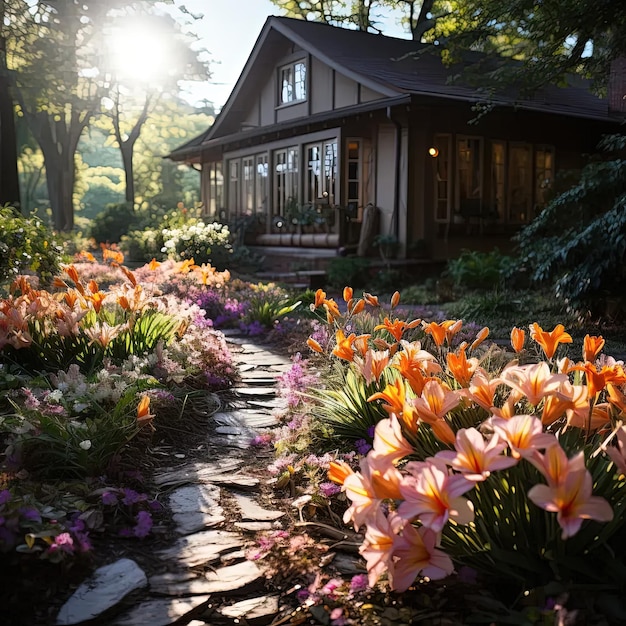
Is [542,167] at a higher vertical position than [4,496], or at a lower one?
higher

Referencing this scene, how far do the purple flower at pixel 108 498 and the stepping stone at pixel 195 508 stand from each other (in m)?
0.28

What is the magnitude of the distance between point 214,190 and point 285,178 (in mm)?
6377

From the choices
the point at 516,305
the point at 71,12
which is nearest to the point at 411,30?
the point at 71,12

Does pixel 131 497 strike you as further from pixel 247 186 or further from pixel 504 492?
pixel 247 186

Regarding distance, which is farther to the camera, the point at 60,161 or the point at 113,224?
the point at 60,161

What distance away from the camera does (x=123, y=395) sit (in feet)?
12.0

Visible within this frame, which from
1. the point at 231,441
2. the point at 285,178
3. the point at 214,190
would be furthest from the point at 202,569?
the point at 214,190

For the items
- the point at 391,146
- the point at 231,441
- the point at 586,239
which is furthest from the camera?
the point at 391,146

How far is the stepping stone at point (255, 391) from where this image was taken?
516 cm

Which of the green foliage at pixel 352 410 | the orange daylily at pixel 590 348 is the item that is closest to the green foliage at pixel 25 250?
the green foliage at pixel 352 410

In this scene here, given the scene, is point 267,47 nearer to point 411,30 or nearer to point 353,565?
point 411,30

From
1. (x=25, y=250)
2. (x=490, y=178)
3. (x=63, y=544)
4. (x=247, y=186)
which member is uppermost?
(x=247, y=186)

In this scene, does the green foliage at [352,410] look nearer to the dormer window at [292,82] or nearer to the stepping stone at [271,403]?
the stepping stone at [271,403]

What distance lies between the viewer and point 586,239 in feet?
24.6
